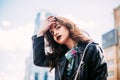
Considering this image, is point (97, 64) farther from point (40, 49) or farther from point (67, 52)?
point (40, 49)

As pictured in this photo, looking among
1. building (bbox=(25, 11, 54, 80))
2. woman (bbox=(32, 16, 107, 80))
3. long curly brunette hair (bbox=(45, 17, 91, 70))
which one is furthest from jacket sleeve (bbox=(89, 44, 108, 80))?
building (bbox=(25, 11, 54, 80))

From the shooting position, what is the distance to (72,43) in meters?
1.79

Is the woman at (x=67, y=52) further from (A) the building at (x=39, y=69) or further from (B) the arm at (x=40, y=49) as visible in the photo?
(A) the building at (x=39, y=69)

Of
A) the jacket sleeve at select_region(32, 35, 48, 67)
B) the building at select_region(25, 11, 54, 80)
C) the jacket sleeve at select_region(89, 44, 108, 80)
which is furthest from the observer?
the building at select_region(25, 11, 54, 80)

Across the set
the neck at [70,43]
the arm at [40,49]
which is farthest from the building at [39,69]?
the neck at [70,43]

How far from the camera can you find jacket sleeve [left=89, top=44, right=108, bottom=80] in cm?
162

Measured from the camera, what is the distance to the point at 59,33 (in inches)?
70.5

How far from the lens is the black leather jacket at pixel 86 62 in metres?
1.62

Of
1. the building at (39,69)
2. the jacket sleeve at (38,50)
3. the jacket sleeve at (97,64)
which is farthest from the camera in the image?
the building at (39,69)

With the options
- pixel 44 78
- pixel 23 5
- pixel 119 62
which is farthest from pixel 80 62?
pixel 119 62

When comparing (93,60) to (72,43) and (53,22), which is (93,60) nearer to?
(72,43)

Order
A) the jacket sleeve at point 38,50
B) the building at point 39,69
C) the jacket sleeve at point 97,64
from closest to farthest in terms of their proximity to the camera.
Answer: the jacket sleeve at point 97,64
the jacket sleeve at point 38,50
the building at point 39,69

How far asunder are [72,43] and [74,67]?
0.66 ft

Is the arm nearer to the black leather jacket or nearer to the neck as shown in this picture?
the black leather jacket
